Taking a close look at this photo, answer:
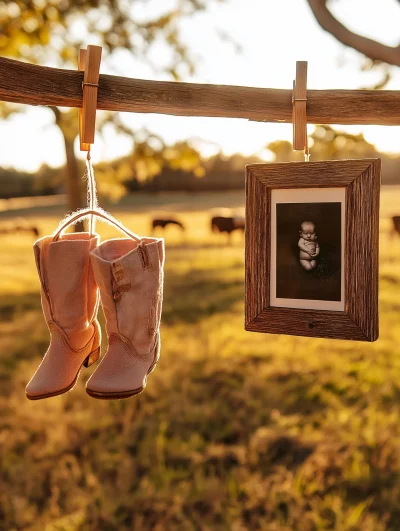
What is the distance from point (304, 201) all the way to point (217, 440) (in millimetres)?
6494

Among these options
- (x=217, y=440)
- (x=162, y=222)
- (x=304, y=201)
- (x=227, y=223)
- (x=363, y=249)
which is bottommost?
(x=217, y=440)

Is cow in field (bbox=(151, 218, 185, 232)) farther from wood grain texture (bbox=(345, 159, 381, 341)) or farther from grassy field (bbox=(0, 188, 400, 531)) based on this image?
wood grain texture (bbox=(345, 159, 381, 341))

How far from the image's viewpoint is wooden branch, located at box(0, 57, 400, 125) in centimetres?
168

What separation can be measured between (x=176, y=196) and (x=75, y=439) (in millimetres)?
30848

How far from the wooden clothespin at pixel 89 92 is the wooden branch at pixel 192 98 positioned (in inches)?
1.6

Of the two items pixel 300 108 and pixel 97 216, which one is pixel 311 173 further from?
pixel 97 216

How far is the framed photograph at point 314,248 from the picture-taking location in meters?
1.66

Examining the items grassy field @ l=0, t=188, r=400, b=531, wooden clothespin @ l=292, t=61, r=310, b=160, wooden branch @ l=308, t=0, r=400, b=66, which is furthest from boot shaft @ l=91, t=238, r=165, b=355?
grassy field @ l=0, t=188, r=400, b=531

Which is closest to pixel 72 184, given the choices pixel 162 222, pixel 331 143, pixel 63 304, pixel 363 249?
pixel 162 222

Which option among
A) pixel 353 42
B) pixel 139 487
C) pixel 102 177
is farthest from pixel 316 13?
pixel 102 177

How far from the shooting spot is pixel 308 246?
1.73 m

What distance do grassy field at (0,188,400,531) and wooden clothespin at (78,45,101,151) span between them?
5.67 m

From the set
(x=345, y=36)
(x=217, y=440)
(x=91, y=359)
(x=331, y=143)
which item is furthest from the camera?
(x=217, y=440)

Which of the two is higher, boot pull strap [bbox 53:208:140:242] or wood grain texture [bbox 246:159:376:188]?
wood grain texture [bbox 246:159:376:188]
